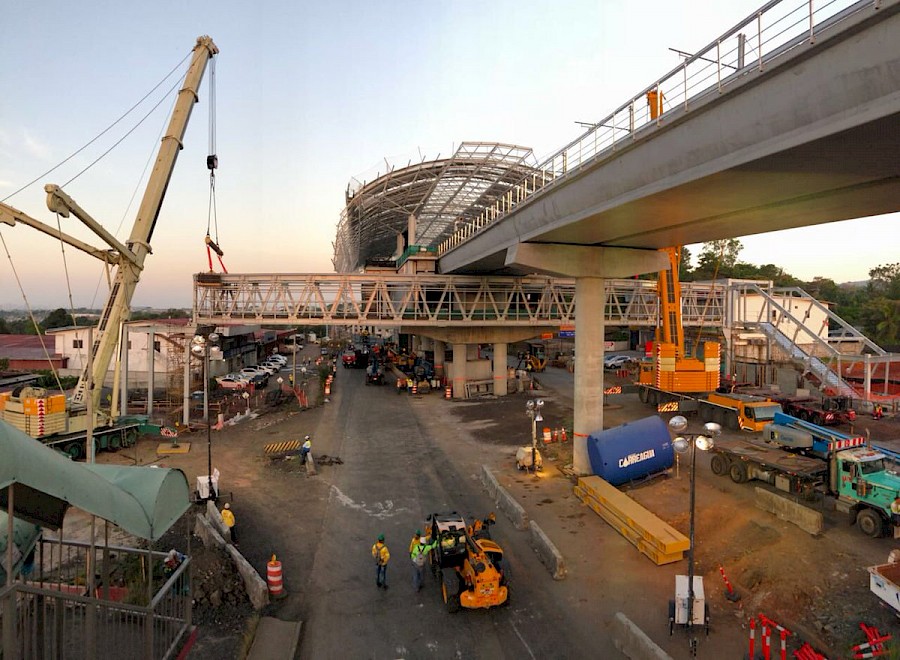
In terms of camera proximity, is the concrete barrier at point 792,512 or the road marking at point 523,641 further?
the concrete barrier at point 792,512

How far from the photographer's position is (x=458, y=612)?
10547 millimetres

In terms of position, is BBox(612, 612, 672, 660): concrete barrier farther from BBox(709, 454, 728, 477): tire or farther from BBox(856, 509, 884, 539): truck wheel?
BBox(709, 454, 728, 477): tire

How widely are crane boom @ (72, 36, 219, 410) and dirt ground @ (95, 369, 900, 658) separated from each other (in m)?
4.66

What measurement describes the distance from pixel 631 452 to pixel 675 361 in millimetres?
13873

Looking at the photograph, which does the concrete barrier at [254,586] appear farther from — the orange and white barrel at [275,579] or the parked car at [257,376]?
the parked car at [257,376]

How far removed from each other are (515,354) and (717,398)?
4249 cm

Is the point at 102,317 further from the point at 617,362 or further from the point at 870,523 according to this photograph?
the point at 617,362

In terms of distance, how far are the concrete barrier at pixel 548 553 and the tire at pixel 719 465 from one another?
9.11 meters

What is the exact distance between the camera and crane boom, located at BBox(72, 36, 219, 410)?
2062 cm

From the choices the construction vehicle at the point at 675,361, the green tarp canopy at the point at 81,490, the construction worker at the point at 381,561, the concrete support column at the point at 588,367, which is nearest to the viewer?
the green tarp canopy at the point at 81,490

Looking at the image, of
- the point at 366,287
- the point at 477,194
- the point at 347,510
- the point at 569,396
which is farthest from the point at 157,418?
the point at 477,194

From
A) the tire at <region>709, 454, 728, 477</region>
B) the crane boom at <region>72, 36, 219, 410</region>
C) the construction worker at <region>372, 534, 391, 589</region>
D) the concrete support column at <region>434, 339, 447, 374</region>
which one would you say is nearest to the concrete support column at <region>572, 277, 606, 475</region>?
the tire at <region>709, 454, 728, 477</region>

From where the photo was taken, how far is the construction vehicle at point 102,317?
18.4 m

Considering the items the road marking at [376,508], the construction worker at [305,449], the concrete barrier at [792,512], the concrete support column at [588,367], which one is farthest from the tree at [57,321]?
the concrete barrier at [792,512]
